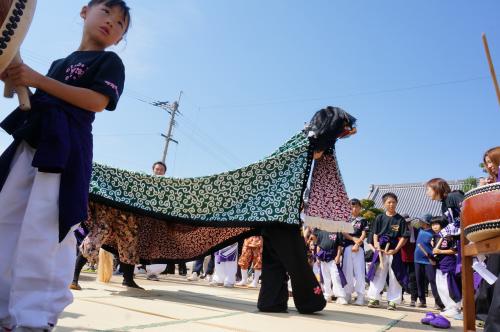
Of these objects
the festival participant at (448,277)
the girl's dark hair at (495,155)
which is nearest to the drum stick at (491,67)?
the girl's dark hair at (495,155)

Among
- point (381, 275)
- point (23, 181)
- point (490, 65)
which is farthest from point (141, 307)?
point (381, 275)

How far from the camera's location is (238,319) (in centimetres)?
272

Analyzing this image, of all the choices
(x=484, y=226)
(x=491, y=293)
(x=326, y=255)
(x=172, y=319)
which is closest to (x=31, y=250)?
(x=172, y=319)

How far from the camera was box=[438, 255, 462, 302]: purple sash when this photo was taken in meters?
4.63

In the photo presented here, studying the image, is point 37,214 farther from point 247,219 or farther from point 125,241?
point 125,241

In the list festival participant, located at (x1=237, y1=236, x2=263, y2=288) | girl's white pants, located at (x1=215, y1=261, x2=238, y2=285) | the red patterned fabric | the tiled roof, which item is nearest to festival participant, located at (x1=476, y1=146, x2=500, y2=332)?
the red patterned fabric

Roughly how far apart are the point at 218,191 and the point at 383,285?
11.1ft

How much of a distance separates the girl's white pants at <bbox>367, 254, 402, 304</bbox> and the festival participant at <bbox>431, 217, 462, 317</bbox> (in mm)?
733

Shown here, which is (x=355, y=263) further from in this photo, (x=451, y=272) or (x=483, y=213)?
(x=483, y=213)

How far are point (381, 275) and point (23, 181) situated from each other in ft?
17.7

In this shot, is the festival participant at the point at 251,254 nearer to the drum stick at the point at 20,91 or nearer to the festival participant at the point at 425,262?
the festival participant at the point at 425,262

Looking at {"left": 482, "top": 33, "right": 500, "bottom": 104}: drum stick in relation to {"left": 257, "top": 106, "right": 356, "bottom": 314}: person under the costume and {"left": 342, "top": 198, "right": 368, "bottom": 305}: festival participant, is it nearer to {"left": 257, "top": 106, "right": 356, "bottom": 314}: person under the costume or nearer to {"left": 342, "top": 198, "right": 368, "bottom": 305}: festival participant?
{"left": 257, "top": 106, "right": 356, "bottom": 314}: person under the costume

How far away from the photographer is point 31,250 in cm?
140

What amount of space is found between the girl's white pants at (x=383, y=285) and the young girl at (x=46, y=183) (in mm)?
5028
